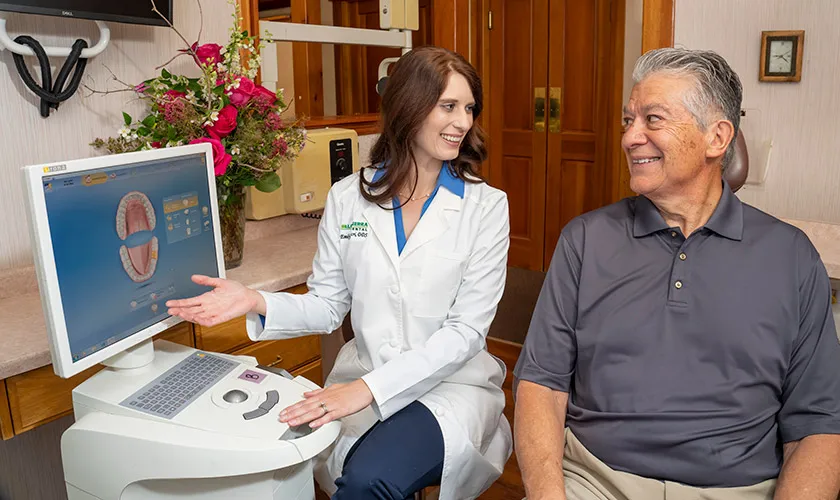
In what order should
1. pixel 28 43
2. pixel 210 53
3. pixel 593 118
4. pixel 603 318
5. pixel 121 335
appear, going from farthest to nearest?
pixel 593 118 < pixel 210 53 < pixel 28 43 < pixel 603 318 < pixel 121 335

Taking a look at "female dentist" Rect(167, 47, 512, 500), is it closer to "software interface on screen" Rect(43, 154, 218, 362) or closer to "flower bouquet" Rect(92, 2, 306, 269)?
"software interface on screen" Rect(43, 154, 218, 362)

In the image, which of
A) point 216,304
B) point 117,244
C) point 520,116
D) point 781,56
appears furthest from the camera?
point 520,116

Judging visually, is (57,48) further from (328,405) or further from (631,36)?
(631,36)

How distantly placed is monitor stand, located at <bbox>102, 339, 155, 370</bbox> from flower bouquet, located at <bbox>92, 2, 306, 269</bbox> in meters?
0.52

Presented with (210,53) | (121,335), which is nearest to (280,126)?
(210,53)

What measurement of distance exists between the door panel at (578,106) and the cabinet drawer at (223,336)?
256cm

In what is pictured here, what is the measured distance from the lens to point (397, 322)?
1.63 meters

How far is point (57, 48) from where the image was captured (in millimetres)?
1837

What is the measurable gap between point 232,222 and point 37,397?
0.72 meters

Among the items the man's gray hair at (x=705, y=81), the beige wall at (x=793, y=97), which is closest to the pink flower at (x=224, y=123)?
the man's gray hair at (x=705, y=81)

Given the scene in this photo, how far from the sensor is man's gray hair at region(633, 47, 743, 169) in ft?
4.41

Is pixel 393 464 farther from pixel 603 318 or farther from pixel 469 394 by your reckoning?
pixel 603 318

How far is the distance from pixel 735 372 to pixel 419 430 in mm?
612

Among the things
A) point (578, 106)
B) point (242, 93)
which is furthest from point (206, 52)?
point (578, 106)
